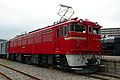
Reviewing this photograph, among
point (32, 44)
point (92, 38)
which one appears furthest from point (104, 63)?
point (32, 44)

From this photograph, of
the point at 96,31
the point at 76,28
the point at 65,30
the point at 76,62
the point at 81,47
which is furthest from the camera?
the point at 96,31

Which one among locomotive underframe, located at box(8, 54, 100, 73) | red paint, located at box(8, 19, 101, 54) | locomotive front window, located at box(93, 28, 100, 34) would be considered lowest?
locomotive underframe, located at box(8, 54, 100, 73)

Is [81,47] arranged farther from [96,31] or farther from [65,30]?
[96,31]

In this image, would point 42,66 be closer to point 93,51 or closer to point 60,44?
point 60,44

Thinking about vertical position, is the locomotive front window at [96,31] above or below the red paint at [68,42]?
above

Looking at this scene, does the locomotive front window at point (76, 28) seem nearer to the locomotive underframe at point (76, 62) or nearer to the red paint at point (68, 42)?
the red paint at point (68, 42)

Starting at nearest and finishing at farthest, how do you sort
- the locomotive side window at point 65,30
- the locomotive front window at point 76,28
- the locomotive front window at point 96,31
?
1. the locomotive front window at point 76,28
2. the locomotive side window at point 65,30
3. the locomotive front window at point 96,31

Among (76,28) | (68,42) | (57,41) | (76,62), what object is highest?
(76,28)

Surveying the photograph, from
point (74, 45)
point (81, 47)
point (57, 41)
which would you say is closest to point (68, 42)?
point (74, 45)

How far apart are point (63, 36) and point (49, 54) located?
2775 mm

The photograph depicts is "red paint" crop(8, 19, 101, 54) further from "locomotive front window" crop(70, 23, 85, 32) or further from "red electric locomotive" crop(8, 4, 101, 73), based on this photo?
"locomotive front window" crop(70, 23, 85, 32)

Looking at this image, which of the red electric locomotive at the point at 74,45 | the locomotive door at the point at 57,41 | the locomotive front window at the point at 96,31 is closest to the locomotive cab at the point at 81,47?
the red electric locomotive at the point at 74,45

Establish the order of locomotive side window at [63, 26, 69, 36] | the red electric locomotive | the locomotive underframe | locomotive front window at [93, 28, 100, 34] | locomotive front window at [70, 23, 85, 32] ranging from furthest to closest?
locomotive front window at [93, 28, 100, 34]
locomotive side window at [63, 26, 69, 36]
locomotive front window at [70, 23, 85, 32]
the red electric locomotive
the locomotive underframe

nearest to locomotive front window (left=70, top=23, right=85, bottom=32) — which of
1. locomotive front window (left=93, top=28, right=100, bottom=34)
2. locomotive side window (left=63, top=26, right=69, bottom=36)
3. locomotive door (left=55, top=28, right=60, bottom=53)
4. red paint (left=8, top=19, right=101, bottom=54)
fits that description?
red paint (left=8, top=19, right=101, bottom=54)
